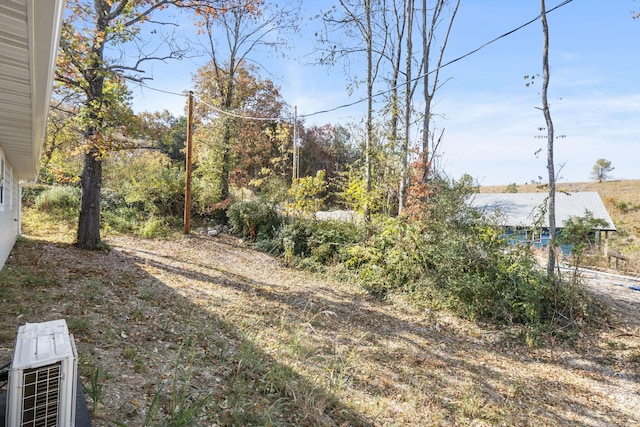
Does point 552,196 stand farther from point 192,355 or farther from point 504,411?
point 192,355

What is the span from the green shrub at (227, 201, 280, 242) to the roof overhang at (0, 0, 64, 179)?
6.94m

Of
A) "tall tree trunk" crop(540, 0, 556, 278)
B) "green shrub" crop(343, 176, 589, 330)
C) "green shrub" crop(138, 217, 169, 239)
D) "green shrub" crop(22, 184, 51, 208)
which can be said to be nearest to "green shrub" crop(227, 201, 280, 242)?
"green shrub" crop(138, 217, 169, 239)

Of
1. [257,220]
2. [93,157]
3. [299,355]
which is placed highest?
[93,157]

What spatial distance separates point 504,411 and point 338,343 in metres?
1.94

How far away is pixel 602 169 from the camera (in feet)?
99.5

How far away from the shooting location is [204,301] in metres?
5.00

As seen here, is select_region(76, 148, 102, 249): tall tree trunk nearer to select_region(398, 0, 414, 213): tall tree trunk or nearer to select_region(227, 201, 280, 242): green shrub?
select_region(227, 201, 280, 242): green shrub

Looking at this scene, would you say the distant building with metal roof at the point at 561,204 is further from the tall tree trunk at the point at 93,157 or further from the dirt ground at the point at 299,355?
the tall tree trunk at the point at 93,157

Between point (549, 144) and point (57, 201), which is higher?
point (549, 144)

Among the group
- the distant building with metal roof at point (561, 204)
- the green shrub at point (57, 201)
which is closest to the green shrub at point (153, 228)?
the green shrub at point (57, 201)

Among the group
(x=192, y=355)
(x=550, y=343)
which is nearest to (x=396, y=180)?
(x=550, y=343)

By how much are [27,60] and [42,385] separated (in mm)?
1782

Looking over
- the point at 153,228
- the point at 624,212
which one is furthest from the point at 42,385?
the point at 624,212

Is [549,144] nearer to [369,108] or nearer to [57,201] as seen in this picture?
[369,108]
